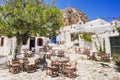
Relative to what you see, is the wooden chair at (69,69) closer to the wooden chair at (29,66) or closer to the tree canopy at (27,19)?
the wooden chair at (29,66)

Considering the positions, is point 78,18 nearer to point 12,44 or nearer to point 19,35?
point 12,44

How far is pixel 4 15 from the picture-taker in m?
12.3

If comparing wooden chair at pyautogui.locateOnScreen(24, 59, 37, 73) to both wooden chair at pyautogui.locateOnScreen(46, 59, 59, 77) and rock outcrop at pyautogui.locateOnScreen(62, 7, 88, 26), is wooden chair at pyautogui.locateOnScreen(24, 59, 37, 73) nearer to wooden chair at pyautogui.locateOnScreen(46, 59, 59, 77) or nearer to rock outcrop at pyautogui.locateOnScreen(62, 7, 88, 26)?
wooden chair at pyautogui.locateOnScreen(46, 59, 59, 77)

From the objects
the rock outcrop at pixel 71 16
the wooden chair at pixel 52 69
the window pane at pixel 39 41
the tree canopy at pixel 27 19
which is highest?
the rock outcrop at pixel 71 16

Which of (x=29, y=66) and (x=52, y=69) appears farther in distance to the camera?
(x=29, y=66)

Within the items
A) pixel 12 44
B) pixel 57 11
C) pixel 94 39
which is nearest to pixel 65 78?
pixel 57 11

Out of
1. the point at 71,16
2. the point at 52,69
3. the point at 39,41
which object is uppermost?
the point at 71,16

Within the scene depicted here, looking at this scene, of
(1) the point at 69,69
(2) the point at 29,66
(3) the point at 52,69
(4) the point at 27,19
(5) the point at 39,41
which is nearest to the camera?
(1) the point at 69,69

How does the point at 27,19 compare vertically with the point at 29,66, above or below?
above

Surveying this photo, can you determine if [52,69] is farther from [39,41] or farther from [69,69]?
[39,41]

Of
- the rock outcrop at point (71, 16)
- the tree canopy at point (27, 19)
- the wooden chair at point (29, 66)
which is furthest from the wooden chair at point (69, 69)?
the rock outcrop at point (71, 16)

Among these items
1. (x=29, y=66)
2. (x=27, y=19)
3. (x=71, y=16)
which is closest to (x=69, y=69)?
(x=29, y=66)

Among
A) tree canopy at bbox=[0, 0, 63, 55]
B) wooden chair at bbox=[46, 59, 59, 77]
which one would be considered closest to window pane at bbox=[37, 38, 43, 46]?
tree canopy at bbox=[0, 0, 63, 55]

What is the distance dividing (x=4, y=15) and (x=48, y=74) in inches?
245
